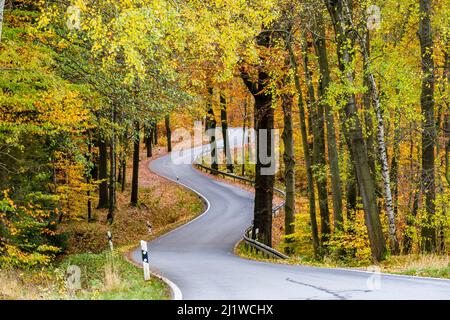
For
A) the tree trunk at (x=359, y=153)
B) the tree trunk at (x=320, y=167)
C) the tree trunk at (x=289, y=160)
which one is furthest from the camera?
the tree trunk at (x=289, y=160)

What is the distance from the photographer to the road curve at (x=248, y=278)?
910 centimetres

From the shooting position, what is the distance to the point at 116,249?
75.2 ft

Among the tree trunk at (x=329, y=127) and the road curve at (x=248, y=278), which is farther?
the tree trunk at (x=329, y=127)

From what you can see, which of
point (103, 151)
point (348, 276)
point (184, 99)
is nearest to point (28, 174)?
point (184, 99)

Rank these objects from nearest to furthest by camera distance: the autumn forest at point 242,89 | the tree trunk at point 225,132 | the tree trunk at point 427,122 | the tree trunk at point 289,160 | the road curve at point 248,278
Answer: the road curve at point 248,278
the autumn forest at point 242,89
the tree trunk at point 427,122
the tree trunk at point 289,160
the tree trunk at point 225,132

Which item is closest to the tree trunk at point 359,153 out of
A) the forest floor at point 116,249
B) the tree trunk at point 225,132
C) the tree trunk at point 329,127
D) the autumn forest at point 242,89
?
the autumn forest at point 242,89

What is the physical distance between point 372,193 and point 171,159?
4931cm

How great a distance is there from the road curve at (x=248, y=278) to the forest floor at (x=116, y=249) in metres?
1.01

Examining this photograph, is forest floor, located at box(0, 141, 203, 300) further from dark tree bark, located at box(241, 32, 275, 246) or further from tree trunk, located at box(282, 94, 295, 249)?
tree trunk, located at box(282, 94, 295, 249)

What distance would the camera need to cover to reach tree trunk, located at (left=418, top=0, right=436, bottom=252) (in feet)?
55.5

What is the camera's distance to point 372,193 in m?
16.8

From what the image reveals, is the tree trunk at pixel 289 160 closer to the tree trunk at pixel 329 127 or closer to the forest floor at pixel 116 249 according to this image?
the tree trunk at pixel 329 127

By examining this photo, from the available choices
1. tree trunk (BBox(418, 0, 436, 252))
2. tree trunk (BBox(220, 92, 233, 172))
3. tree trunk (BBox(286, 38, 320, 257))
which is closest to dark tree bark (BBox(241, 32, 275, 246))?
tree trunk (BBox(286, 38, 320, 257))

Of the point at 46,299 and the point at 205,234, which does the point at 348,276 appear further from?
the point at 205,234
